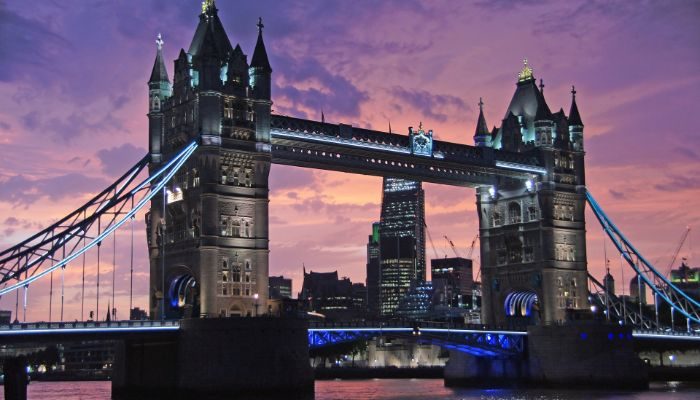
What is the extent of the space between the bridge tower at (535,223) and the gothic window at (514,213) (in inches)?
4.3

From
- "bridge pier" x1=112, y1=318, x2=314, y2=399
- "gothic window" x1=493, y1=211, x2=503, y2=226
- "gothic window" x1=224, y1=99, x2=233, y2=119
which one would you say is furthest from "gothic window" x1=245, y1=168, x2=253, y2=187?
"gothic window" x1=493, y1=211, x2=503, y2=226

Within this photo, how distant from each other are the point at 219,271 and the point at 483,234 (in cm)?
4097

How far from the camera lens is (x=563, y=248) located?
384 feet

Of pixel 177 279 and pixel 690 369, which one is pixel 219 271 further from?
pixel 690 369

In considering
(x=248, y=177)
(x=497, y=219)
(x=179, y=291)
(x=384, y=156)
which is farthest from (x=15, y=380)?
(x=497, y=219)

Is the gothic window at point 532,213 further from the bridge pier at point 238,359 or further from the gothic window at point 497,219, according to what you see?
the bridge pier at point 238,359

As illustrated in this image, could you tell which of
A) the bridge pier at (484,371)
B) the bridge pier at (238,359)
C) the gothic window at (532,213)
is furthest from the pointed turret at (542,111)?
the bridge pier at (238,359)

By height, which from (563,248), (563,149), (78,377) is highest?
(563,149)

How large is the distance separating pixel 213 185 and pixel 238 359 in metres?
15.8

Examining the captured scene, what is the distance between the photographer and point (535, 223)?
116000 mm

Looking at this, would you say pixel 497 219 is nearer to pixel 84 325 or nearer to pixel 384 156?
pixel 384 156

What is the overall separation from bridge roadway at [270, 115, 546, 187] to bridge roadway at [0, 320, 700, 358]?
48.4 feet

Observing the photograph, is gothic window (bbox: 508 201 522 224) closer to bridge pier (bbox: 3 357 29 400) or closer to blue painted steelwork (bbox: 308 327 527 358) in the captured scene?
blue painted steelwork (bbox: 308 327 527 358)

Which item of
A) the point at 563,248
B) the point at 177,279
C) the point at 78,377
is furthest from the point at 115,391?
the point at 78,377
